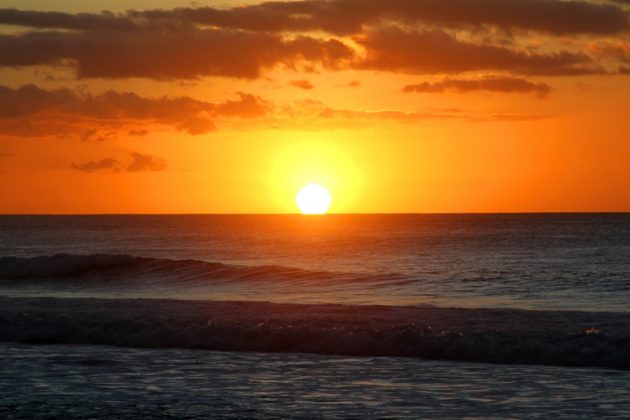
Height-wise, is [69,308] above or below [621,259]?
below

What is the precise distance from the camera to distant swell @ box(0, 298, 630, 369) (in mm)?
24062

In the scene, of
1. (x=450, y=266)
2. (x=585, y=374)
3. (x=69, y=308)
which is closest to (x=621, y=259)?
(x=450, y=266)

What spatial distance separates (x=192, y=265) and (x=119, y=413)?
42997mm

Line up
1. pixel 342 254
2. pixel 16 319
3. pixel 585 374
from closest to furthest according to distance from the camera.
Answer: pixel 585 374
pixel 16 319
pixel 342 254

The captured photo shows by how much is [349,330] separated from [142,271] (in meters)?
36.1

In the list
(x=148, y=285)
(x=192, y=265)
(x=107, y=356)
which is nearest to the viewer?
(x=107, y=356)

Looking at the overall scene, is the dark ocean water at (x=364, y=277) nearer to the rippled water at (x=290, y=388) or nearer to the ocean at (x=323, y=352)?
the ocean at (x=323, y=352)

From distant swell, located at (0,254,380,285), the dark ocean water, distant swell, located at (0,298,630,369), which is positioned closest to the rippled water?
distant swell, located at (0,298,630,369)

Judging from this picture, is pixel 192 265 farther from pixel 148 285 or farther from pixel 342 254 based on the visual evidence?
pixel 342 254

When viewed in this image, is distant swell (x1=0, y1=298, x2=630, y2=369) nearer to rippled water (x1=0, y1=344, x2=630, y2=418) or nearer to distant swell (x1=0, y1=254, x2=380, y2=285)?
rippled water (x1=0, y1=344, x2=630, y2=418)

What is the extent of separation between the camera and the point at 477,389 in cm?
1944

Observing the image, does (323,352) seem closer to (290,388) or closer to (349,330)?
→ (349,330)

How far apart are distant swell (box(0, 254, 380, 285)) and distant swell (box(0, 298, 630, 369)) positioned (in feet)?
63.0

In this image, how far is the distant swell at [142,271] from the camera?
5459cm
